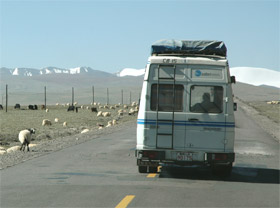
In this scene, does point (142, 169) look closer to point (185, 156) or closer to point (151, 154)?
point (151, 154)

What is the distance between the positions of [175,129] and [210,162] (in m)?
1.11

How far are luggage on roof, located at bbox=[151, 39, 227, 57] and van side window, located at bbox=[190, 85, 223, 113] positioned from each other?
1.16 meters

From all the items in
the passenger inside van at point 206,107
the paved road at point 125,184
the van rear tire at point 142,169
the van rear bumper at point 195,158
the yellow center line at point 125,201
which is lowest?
the paved road at point 125,184

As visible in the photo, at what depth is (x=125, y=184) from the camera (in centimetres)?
1269

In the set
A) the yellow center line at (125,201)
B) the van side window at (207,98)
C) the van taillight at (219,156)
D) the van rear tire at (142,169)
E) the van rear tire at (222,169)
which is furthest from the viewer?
the van rear tire at (142,169)

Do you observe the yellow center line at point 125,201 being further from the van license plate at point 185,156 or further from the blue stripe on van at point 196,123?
the blue stripe on van at point 196,123

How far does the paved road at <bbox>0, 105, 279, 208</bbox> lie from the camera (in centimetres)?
1066

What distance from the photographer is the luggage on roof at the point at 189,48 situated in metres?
14.3

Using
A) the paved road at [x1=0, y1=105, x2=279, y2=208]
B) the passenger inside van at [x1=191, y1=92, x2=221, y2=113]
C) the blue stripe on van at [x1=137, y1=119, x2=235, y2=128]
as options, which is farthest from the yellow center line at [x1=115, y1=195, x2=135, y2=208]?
the passenger inside van at [x1=191, y1=92, x2=221, y2=113]

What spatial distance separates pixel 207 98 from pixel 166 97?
957 mm

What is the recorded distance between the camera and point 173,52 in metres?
14.3

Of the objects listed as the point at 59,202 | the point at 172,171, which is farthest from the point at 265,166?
the point at 59,202

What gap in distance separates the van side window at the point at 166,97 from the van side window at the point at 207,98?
0.92ft

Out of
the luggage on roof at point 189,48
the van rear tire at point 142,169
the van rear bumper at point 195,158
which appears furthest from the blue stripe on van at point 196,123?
the luggage on roof at point 189,48
